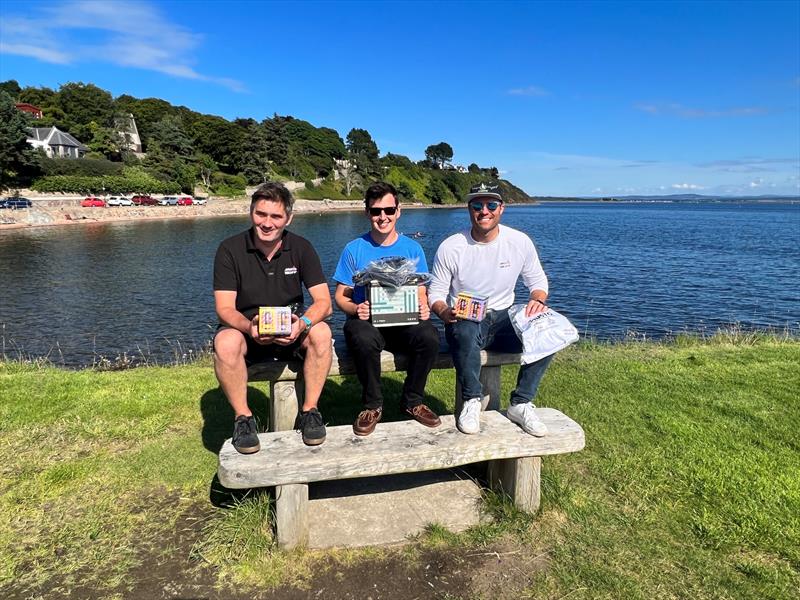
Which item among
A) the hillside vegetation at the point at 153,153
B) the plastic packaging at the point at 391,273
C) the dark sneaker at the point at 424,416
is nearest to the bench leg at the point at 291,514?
the dark sneaker at the point at 424,416

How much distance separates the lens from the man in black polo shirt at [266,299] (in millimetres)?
3904

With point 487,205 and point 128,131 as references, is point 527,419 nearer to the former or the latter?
point 487,205

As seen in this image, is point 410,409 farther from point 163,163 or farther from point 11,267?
point 163,163

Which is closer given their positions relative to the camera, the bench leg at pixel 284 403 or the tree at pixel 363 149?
the bench leg at pixel 284 403

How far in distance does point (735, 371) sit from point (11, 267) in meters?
34.2

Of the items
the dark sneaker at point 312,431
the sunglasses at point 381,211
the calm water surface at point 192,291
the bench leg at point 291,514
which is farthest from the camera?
the calm water surface at point 192,291

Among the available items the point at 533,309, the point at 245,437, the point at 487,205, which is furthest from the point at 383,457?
the point at 487,205

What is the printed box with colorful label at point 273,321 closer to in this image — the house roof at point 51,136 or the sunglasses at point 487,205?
the sunglasses at point 487,205

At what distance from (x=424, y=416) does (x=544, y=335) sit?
47.7 inches

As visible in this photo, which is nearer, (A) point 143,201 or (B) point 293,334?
(B) point 293,334

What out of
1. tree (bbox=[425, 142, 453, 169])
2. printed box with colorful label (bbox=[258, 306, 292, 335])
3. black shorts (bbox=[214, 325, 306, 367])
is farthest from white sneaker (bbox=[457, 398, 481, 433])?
tree (bbox=[425, 142, 453, 169])

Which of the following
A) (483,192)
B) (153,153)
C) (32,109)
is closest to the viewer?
(483,192)

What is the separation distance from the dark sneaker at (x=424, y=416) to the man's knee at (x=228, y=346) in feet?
4.94

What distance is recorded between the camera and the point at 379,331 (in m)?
4.41
